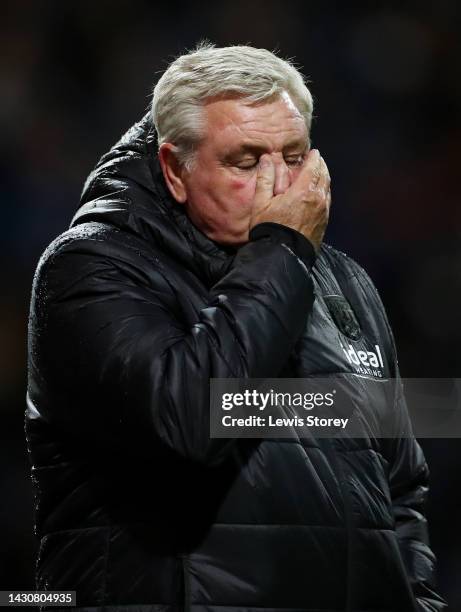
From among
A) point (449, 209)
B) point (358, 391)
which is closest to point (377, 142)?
point (449, 209)

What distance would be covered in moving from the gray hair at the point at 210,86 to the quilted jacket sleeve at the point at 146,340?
274mm

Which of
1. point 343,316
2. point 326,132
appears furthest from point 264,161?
point 326,132

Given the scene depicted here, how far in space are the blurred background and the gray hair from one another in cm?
158

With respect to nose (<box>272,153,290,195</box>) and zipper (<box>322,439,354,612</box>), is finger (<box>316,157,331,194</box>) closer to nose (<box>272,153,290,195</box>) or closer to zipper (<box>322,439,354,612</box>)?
nose (<box>272,153,290,195</box>)

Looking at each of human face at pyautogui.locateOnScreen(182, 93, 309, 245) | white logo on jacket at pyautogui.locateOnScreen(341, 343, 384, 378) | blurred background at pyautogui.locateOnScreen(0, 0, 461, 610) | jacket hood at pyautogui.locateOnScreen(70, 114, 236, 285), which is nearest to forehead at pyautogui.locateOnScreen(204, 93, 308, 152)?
human face at pyautogui.locateOnScreen(182, 93, 309, 245)

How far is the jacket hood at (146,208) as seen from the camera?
5.62ft

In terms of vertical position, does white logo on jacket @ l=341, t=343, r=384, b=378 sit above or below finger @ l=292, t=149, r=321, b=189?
below

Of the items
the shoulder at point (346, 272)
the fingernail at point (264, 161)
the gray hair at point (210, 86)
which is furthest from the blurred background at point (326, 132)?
the fingernail at point (264, 161)

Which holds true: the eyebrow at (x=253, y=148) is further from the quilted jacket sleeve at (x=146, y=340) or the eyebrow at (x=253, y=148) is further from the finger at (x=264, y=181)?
the quilted jacket sleeve at (x=146, y=340)

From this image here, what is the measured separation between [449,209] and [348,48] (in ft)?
2.51

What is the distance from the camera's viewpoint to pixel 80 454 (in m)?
1.59

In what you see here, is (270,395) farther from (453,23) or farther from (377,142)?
(453,23)

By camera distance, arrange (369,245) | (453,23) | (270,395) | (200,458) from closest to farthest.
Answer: (200,458), (270,395), (369,245), (453,23)

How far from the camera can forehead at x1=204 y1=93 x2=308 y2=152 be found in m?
1.74
